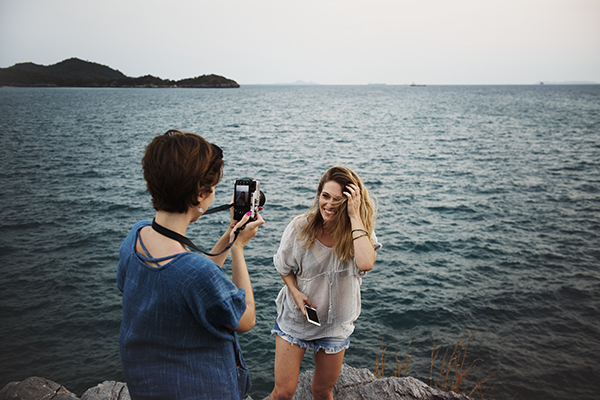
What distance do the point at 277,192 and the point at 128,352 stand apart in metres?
17.3

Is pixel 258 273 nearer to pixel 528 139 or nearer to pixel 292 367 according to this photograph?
pixel 292 367

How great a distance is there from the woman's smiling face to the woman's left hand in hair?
9cm

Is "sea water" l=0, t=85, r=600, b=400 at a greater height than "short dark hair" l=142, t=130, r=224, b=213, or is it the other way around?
"short dark hair" l=142, t=130, r=224, b=213

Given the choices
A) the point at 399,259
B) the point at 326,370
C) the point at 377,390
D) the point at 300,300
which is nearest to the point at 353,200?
the point at 300,300

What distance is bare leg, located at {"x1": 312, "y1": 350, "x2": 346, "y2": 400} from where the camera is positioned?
3.03 metres

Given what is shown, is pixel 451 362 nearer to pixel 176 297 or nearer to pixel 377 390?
pixel 377 390

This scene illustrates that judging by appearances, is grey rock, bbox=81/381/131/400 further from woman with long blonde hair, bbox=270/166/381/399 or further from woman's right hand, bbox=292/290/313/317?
woman's right hand, bbox=292/290/313/317

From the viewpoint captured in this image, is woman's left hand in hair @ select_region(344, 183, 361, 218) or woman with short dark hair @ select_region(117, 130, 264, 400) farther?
woman's left hand in hair @ select_region(344, 183, 361, 218)

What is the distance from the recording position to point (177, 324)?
1.46 m

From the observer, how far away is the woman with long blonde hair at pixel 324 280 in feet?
9.89

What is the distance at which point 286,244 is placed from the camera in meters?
3.11

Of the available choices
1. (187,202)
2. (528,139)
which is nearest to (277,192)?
(187,202)

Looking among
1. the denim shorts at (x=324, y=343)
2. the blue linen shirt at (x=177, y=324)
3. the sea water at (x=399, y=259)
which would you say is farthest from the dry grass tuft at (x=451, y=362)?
the blue linen shirt at (x=177, y=324)

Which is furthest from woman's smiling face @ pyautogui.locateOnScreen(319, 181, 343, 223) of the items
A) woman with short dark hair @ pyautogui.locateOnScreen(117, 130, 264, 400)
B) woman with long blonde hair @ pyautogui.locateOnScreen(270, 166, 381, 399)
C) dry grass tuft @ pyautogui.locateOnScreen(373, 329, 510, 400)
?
dry grass tuft @ pyautogui.locateOnScreen(373, 329, 510, 400)
